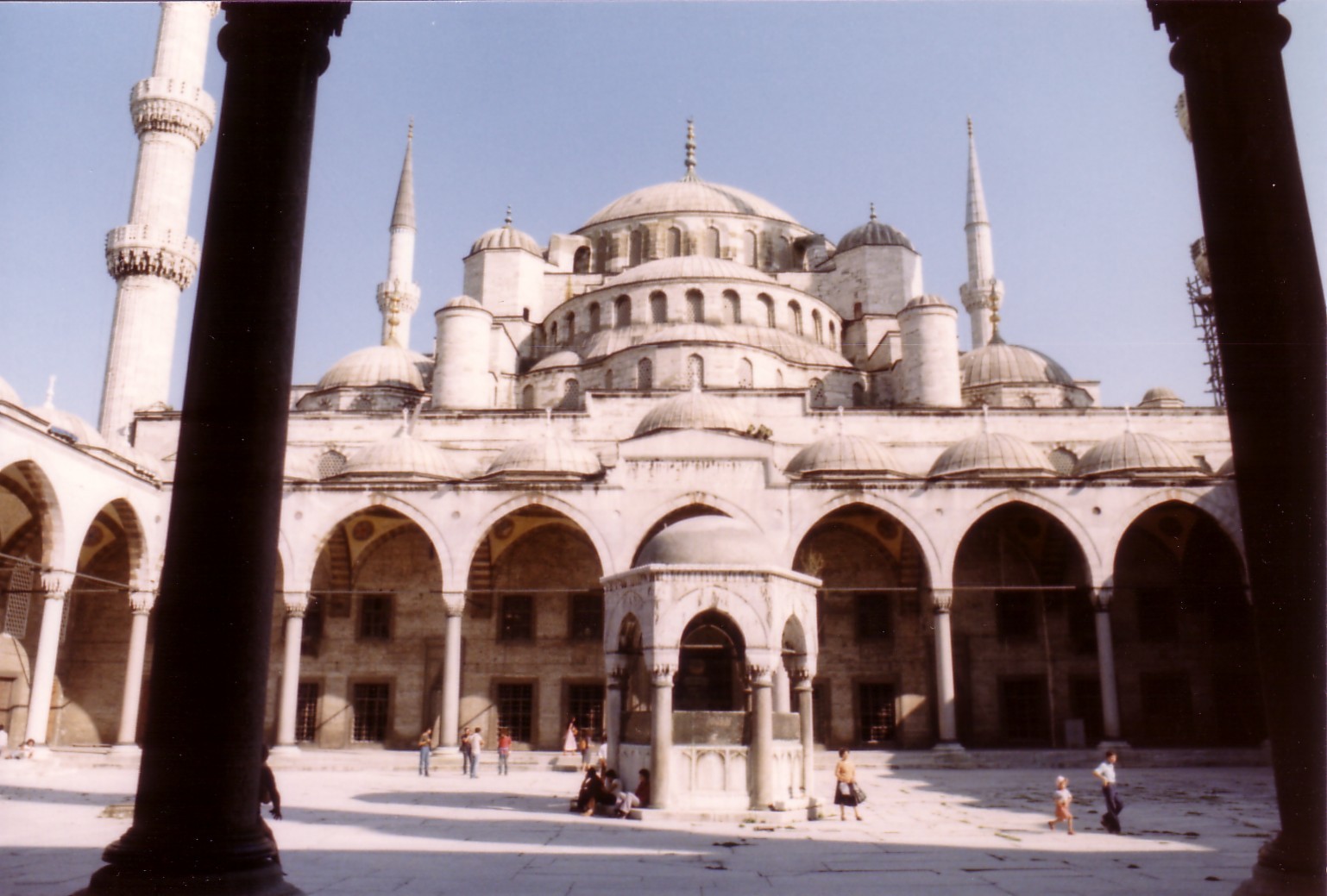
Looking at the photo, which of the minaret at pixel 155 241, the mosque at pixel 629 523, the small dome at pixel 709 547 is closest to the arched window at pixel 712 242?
the mosque at pixel 629 523

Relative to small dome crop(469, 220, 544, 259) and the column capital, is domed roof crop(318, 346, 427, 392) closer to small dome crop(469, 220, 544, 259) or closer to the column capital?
small dome crop(469, 220, 544, 259)

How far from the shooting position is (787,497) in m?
19.4

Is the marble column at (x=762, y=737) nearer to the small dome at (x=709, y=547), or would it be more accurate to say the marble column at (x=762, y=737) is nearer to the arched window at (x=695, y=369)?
the small dome at (x=709, y=547)

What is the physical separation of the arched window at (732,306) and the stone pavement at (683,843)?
50.4 feet

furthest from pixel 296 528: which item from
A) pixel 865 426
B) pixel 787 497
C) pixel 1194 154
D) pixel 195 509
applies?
pixel 1194 154

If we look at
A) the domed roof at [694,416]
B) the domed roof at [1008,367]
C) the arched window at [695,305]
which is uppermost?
the arched window at [695,305]

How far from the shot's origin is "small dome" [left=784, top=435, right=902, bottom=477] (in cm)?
2067

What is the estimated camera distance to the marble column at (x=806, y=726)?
10.8 metres

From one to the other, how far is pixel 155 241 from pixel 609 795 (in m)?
18.9

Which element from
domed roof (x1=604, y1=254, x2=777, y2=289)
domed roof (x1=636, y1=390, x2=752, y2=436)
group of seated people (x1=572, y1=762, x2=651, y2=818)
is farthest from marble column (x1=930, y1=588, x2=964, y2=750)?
domed roof (x1=604, y1=254, x2=777, y2=289)

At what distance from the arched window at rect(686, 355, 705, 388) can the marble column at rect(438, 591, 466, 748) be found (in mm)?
8642

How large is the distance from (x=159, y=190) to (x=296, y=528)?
10.2 m

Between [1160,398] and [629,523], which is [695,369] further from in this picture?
[1160,398]

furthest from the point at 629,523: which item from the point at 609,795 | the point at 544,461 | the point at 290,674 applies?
the point at 609,795
